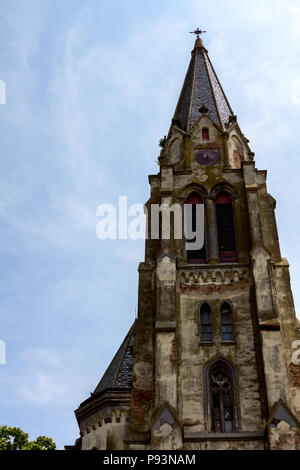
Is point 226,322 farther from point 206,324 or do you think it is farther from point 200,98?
point 200,98

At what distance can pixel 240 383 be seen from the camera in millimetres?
21547

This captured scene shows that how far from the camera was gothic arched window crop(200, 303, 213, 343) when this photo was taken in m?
22.9

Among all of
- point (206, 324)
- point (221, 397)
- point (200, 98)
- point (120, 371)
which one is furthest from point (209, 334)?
point (200, 98)

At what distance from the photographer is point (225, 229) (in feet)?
87.2

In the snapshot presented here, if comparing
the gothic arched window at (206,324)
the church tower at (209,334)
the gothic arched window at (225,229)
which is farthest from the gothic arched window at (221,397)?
the gothic arched window at (225,229)

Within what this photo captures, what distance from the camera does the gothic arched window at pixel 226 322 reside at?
2294cm

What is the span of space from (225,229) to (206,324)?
4925 mm

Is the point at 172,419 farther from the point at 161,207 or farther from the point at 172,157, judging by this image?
the point at 172,157

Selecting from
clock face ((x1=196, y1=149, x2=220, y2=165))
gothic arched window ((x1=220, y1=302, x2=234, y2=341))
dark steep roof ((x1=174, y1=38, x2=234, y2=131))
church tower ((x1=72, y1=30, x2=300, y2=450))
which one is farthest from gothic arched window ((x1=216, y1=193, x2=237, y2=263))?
dark steep roof ((x1=174, y1=38, x2=234, y2=131))

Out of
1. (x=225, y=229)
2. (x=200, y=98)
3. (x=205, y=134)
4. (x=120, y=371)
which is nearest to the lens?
(x=120, y=371)

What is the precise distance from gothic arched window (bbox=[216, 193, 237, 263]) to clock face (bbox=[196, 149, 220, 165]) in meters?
2.04

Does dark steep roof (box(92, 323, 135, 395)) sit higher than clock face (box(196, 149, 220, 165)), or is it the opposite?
clock face (box(196, 149, 220, 165))

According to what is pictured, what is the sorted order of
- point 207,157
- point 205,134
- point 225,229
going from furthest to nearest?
point 205,134 < point 207,157 < point 225,229

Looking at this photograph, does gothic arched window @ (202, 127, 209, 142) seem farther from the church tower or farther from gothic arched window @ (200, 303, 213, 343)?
gothic arched window @ (200, 303, 213, 343)
